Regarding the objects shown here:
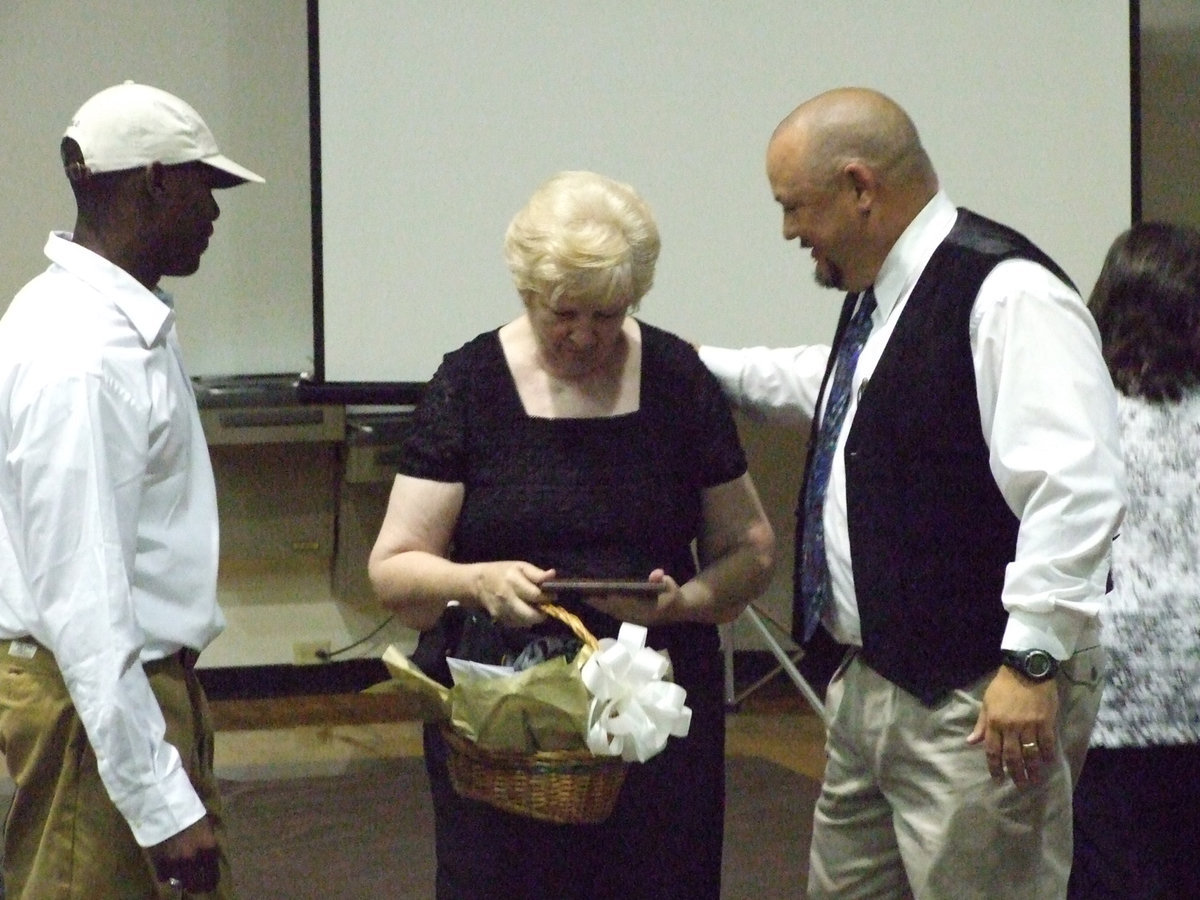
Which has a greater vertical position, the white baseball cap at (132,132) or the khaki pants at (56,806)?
the white baseball cap at (132,132)

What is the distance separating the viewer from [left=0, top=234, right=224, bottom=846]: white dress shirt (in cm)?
165

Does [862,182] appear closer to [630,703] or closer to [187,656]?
[630,703]

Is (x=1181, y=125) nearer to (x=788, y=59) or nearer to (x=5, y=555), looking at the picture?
(x=788, y=59)

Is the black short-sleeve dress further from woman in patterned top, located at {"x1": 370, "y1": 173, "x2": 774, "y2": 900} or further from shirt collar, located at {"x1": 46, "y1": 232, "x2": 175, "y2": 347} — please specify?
shirt collar, located at {"x1": 46, "y1": 232, "x2": 175, "y2": 347}

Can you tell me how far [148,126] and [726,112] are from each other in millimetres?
2909

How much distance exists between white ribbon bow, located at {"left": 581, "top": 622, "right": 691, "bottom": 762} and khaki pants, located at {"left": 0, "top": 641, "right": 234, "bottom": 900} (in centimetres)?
55

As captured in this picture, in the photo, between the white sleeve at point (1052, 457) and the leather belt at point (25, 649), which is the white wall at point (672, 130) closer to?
the leather belt at point (25, 649)

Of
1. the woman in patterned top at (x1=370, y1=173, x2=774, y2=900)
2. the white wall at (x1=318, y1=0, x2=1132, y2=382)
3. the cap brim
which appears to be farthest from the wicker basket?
the white wall at (x1=318, y1=0, x2=1132, y2=382)

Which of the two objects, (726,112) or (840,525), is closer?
(840,525)

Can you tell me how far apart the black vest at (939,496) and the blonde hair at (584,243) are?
35 centimetres

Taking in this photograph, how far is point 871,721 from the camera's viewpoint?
A: 1965mm

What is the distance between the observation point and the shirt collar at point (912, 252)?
194 cm

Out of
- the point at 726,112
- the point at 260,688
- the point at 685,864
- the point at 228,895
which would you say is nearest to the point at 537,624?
the point at 685,864

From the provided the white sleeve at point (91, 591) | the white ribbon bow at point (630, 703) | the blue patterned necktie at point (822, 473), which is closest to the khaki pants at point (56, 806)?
the white sleeve at point (91, 591)
